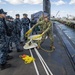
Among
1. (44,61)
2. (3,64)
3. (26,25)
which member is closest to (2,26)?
(3,64)

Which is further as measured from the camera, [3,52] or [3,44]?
[3,44]

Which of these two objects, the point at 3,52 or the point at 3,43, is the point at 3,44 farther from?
the point at 3,52

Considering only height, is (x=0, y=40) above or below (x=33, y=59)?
above

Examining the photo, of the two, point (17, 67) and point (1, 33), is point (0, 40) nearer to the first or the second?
point (1, 33)

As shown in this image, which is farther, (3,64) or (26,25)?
(26,25)

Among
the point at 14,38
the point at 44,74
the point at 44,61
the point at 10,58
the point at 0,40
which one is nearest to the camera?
the point at 44,74

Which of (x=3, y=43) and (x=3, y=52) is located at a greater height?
(x=3, y=43)

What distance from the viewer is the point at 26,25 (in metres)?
15.3

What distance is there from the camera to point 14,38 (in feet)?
36.0

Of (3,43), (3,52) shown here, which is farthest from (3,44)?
(3,52)

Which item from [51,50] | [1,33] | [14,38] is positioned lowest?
[51,50]

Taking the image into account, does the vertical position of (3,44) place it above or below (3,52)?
above

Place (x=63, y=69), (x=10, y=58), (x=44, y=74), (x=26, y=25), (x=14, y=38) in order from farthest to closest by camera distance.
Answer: (x=26, y=25) → (x=14, y=38) → (x=10, y=58) → (x=63, y=69) → (x=44, y=74)

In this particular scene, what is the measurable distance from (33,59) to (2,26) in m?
1.98
